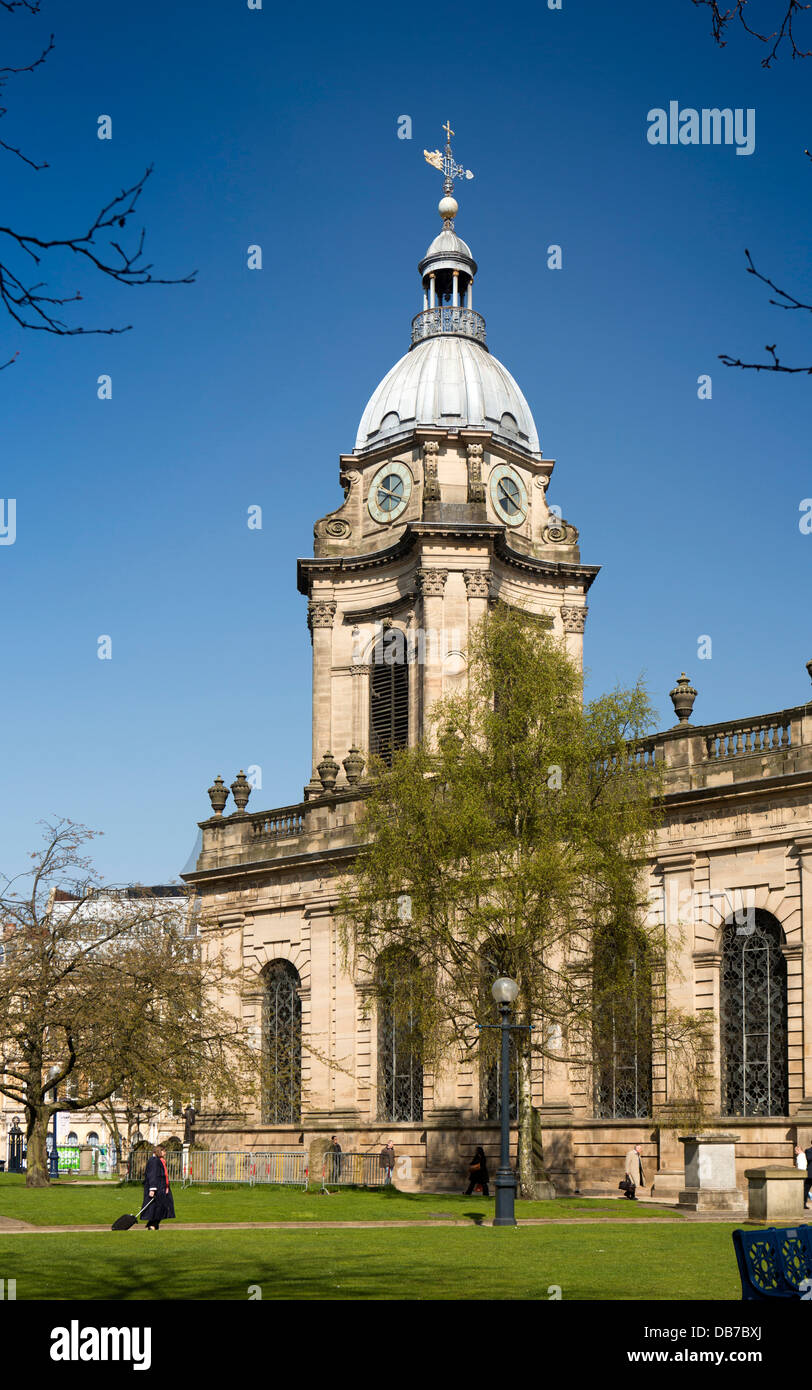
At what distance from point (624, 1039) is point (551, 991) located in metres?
2.78

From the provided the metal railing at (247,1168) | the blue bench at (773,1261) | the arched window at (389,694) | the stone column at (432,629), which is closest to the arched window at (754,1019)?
the metal railing at (247,1168)

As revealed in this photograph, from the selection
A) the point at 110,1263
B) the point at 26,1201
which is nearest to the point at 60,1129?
the point at 26,1201

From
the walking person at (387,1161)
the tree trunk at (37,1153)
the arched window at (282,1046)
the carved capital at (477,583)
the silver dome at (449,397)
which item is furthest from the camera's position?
the silver dome at (449,397)

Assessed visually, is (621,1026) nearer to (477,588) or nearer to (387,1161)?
(387,1161)

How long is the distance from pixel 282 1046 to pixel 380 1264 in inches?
1137

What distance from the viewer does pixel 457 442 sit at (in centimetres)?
5319

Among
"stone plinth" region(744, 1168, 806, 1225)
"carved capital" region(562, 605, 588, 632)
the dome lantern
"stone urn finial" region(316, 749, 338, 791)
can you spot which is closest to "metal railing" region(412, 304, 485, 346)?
the dome lantern

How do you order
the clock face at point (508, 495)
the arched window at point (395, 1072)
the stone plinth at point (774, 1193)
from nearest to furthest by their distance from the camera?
the stone plinth at point (774, 1193) → the arched window at point (395, 1072) → the clock face at point (508, 495)

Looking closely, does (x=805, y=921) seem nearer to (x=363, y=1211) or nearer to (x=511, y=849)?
(x=511, y=849)

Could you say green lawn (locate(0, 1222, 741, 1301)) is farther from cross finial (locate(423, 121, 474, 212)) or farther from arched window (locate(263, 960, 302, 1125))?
cross finial (locate(423, 121, 474, 212))

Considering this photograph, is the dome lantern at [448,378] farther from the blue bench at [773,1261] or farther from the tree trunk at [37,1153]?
the blue bench at [773,1261]

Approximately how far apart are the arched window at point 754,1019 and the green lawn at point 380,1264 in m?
9.19

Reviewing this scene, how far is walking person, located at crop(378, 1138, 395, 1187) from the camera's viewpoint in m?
38.7

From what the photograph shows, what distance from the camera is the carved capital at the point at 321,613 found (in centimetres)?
5291
